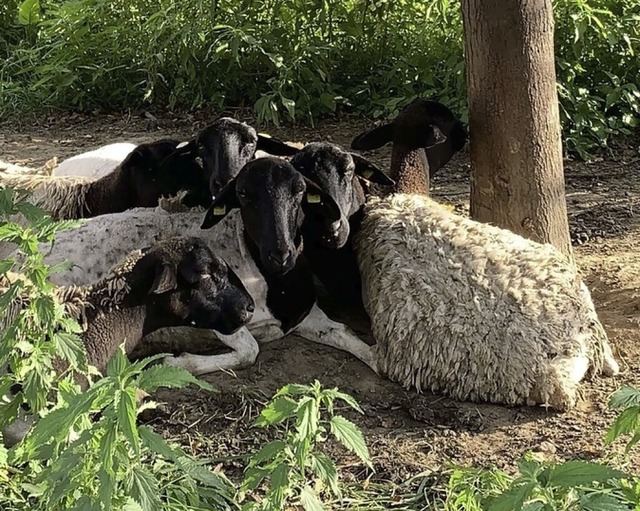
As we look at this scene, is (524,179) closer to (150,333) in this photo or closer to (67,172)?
(150,333)

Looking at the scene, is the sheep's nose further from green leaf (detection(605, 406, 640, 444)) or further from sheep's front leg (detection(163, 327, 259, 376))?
green leaf (detection(605, 406, 640, 444))

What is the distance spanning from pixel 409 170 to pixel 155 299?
2337mm

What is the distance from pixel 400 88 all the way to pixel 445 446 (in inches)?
238

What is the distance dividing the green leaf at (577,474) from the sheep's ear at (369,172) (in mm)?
3340

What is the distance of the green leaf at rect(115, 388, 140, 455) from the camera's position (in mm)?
2660

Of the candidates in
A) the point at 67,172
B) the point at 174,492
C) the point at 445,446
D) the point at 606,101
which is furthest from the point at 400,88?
the point at 174,492

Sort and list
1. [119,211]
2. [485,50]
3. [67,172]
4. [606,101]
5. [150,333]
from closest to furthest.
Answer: [150,333]
[485,50]
[119,211]
[67,172]
[606,101]

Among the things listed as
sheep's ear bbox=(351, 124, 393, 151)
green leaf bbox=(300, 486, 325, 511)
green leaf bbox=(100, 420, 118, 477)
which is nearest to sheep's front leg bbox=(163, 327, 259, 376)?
sheep's ear bbox=(351, 124, 393, 151)

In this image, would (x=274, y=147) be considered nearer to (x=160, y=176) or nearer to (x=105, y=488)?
(x=160, y=176)

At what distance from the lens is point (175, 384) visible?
2846mm

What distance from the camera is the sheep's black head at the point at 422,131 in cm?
641

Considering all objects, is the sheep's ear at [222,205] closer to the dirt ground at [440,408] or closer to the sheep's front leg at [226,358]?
the sheep's front leg at [226,358]

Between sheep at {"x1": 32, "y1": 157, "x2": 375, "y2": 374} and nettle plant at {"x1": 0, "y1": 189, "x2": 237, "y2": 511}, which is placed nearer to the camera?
nettle plant at {"x1": 0, "y1": 189, "x2": 237, "y2": 511}

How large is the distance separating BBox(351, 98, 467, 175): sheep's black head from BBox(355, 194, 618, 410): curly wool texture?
3.84 ft
